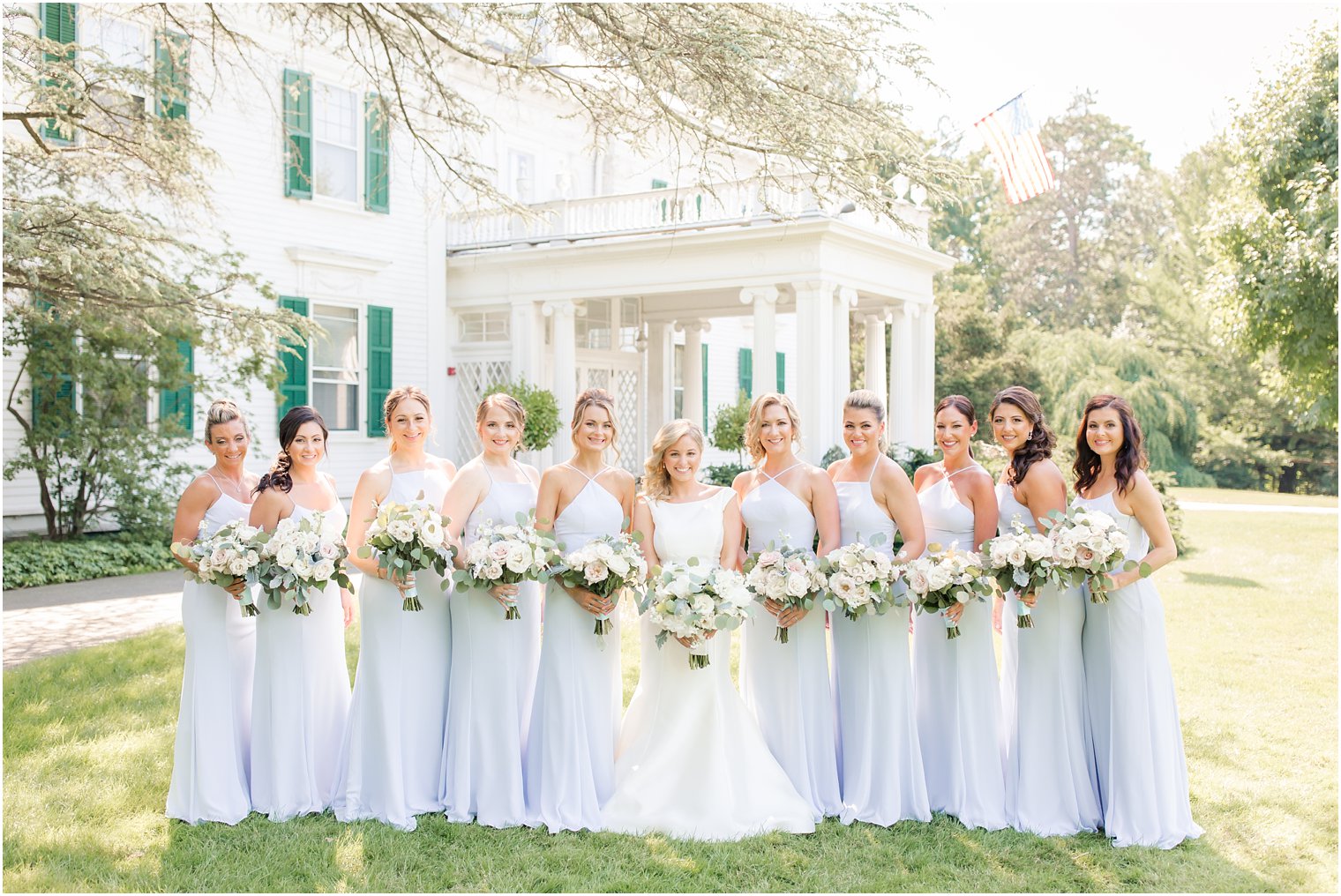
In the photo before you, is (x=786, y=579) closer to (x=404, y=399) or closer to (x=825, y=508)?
(x=825, y=508)

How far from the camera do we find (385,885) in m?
4.38

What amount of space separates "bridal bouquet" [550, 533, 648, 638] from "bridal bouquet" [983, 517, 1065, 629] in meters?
1.62

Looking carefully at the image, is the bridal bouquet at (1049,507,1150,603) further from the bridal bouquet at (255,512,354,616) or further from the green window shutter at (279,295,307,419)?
the green window shutter at (279,295,307,419)

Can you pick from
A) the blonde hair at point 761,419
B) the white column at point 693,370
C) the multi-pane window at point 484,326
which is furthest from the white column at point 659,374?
the blonde hair at point 761,419

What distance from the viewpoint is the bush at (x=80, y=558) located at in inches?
443

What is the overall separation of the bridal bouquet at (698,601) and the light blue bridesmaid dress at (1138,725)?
1670mm

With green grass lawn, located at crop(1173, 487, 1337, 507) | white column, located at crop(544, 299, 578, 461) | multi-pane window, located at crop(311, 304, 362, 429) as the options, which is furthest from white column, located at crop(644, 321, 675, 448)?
green grass lawn, located at crop(1173, 487, 1337, 507)

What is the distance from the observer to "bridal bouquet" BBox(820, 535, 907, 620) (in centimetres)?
486

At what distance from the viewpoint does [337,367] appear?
16438 millimetres

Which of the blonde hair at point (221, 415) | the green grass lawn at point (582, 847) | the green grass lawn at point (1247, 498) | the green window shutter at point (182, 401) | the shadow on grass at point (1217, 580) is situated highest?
the green window shutter at point (182, 401)

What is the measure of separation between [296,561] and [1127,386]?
107 feet

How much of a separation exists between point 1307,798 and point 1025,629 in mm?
1881

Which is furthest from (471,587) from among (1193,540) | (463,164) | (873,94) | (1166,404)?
(1166,404)

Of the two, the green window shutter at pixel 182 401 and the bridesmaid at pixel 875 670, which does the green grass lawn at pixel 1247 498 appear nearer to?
the green window shutter at pixel 182 401
